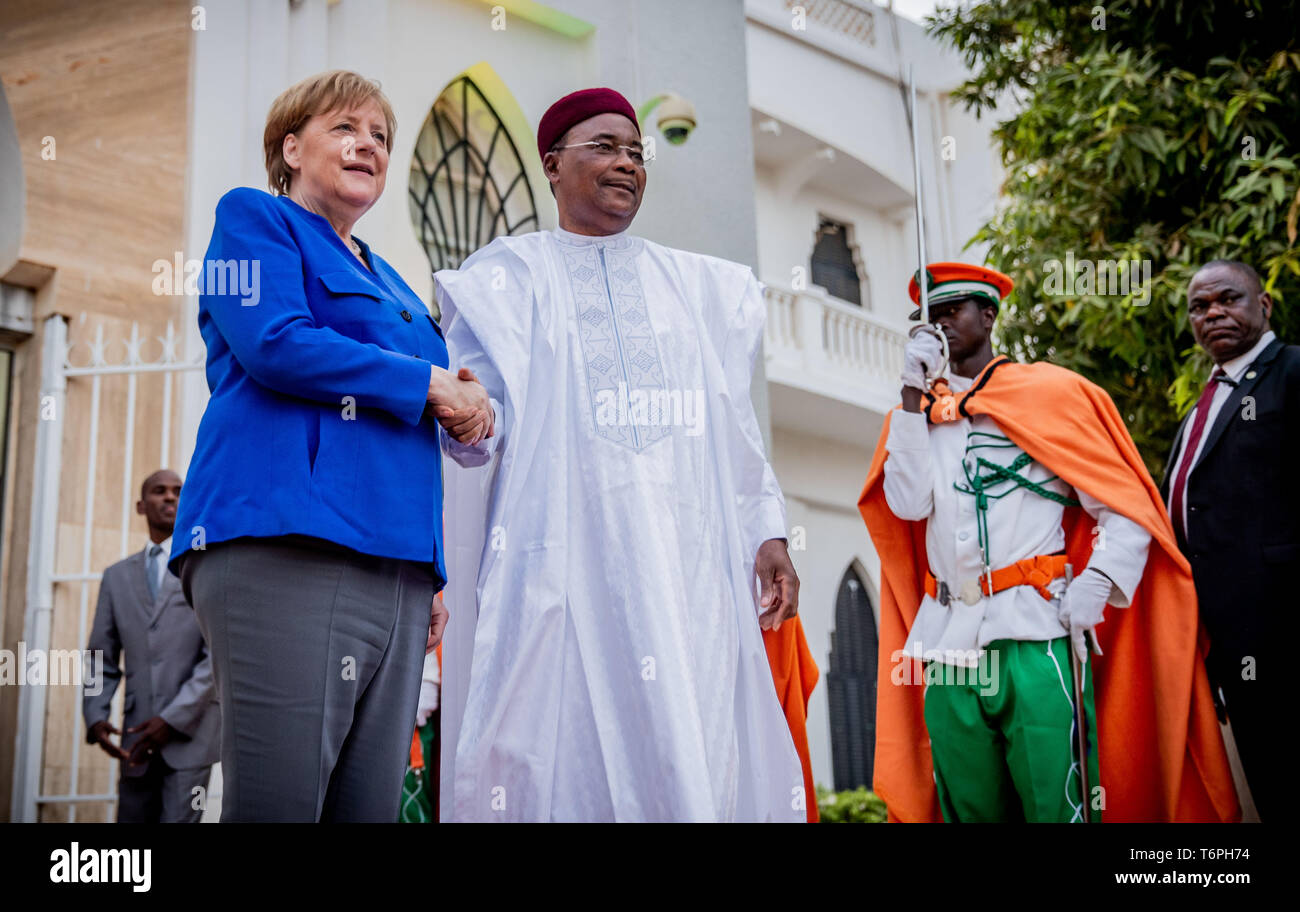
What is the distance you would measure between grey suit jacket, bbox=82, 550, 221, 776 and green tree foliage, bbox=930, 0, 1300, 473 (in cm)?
450

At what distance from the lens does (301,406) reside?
2701 millimetres

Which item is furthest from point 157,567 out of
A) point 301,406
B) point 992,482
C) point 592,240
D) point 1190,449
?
point 1190,449

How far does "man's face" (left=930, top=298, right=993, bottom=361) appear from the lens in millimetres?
4555

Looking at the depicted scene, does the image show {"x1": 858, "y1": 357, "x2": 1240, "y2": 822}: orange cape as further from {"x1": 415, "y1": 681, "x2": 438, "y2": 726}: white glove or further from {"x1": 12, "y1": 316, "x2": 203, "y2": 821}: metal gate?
{"x1": 12, "y1": 316, "x2": 203, "y2": 821}: metal gate

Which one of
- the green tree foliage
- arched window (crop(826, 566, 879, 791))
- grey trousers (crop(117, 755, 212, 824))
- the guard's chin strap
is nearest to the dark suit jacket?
the guard's chin strap

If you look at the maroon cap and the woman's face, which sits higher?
the maroon cap

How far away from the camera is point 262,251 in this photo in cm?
271

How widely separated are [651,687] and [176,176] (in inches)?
200

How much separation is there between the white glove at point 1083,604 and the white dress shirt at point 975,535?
27 mm

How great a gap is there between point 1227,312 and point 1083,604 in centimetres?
138

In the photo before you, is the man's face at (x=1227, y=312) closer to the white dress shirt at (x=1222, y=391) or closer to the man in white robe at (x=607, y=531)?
the white dress shirt at (x=1222, y=391)

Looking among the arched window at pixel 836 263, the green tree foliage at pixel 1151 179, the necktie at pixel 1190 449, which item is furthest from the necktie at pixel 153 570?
the arched window at pixel 836 263

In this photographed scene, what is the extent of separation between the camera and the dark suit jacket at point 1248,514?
14.8 feet
